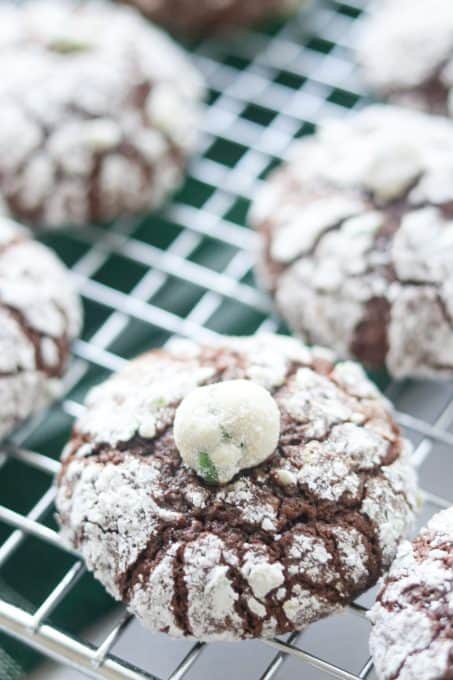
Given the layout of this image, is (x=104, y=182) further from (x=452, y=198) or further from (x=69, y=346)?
(x=452, y=198)

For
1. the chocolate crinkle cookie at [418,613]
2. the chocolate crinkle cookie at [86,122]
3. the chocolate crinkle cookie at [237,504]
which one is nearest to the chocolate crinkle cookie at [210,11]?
the chocolate crinkle cookie at [86,122]

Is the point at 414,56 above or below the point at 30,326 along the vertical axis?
above

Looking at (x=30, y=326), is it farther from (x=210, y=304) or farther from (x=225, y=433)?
(x=225, y=433)

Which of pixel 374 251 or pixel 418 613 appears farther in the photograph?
pixel 374 251

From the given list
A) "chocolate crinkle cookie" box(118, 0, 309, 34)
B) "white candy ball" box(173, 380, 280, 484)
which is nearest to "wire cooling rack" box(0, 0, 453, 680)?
"chocolate crinkle cookie" box(118, 0, 309, 34)

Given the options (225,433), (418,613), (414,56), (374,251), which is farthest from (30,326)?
(414,56)

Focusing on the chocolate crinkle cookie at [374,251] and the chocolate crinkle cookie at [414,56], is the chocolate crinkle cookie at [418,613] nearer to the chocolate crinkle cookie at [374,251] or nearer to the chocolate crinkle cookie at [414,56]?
the chocolate crinkle cookie at [374,251]
